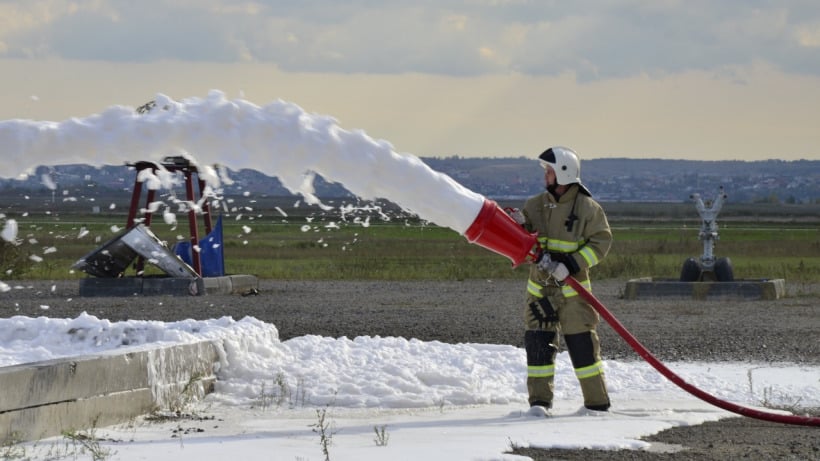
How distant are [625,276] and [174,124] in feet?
73.2

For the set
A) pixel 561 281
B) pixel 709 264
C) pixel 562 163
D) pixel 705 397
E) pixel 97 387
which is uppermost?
pixel 709 264

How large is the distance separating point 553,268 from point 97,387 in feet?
11.1

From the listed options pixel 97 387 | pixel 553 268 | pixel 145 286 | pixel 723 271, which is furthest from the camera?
pixel 145 286

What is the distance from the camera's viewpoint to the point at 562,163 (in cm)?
1021

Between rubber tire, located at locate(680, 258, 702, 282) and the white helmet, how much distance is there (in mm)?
14356

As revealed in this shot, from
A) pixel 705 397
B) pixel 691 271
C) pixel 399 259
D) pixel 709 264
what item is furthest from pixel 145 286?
pixel 399 259

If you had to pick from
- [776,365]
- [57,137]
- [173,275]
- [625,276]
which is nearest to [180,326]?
[57,137]

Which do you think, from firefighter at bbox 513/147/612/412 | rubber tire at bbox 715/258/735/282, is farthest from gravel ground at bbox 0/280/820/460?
rubber tire at bbox 715/258/735/282

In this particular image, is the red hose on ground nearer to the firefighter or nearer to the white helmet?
the firefighter

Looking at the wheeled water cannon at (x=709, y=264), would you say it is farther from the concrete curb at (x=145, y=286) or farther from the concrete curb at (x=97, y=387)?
the concrete curb at (x=97, y=387)

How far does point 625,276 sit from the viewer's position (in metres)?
30.8

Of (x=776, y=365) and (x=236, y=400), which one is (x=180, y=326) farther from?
(x=776, y=365)

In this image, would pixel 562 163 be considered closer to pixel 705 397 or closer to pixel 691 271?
pixel 705 397

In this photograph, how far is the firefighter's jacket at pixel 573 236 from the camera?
10.1 meters
